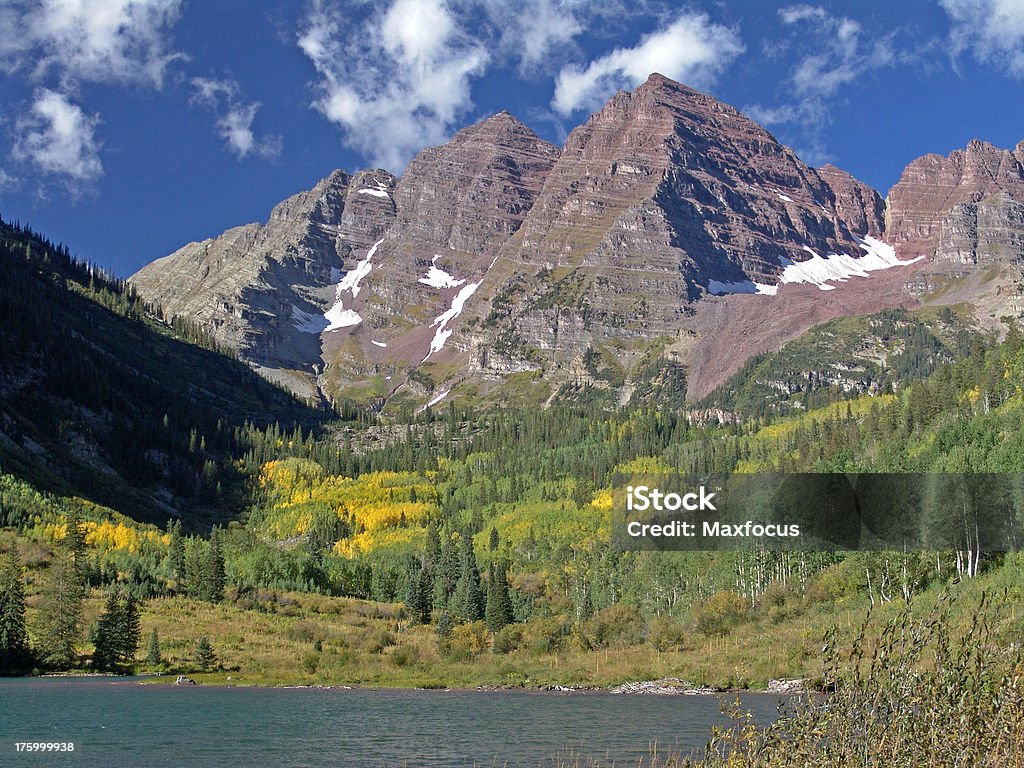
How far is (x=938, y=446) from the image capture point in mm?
140000

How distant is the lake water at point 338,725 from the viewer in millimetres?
54812

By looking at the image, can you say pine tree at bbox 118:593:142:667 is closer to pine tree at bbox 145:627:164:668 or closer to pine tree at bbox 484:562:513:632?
pine tree at bbox 145:627:164:668

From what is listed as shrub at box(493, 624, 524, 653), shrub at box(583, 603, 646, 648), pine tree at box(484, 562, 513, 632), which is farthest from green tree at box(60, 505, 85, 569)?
shrub at box(583, 603, 646, 648)

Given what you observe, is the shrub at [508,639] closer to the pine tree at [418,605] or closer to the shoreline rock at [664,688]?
the shoreline rock at [664,688]

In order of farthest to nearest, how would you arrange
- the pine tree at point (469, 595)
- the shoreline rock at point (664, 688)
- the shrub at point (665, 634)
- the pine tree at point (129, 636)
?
the pine tree at point (469, 595), the shrub at point (665, 634), the pine tree at point (129, 636), the shoreline rock at point (664, 688)

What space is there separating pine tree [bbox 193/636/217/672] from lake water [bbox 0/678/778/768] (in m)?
16.3

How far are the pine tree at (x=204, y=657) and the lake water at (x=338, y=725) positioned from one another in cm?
1630

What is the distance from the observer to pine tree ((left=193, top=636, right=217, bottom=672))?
379ft

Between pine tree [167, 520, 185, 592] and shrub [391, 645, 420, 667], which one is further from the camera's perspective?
pine tree [167, 520, 185, 592]

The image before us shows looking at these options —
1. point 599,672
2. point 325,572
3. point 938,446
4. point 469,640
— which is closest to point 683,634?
point 599,672

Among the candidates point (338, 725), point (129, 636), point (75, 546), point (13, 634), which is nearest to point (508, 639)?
point (129, 636)

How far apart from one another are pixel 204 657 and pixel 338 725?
164ft

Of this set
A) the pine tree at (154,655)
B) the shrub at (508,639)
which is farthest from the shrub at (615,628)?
the pine tree at (154,655)

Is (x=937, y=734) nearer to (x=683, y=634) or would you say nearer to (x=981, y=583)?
(x=981, y=583)
